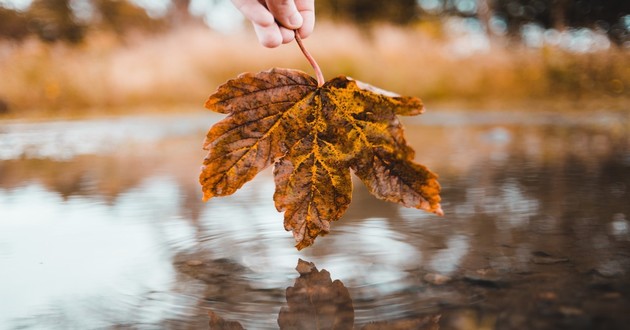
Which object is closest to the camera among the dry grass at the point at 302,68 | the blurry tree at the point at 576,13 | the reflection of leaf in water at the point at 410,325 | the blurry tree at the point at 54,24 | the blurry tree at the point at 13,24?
the reflection of leaf in water at the point at 410,325

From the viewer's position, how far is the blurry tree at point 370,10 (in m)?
15.2

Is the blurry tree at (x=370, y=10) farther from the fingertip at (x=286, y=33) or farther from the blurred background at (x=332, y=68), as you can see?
the fingertip at (x=286, y=33)

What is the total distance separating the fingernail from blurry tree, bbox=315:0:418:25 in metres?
14.1

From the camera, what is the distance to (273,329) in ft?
2.38

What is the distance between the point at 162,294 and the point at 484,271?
0.47 m

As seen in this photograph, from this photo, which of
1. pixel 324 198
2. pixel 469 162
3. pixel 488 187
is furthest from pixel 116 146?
pixel 324 198

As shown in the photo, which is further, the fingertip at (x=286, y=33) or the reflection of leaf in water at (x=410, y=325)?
the fingertip at (x=286, y=33)

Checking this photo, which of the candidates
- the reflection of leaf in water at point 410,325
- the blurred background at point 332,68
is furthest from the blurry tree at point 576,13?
the reflection of leaf in water at point 410,325

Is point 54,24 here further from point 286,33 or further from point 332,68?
point 286,33

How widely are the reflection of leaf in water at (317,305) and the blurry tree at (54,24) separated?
12918 mm

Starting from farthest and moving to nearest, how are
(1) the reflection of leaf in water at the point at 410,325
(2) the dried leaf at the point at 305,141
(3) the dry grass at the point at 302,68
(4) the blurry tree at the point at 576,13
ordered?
1. (4) the blurry tree at the point at 576,13
2. (3) the dry grass at the point at 302,68
3. (2) the dried leaf at the point at 305,141
4. (1) the reflection of leaf in water at the point at 410,325

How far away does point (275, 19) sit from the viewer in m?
1.10

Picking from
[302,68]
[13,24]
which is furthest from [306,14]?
[13,24]

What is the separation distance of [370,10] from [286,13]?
1519 cm
